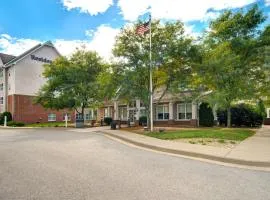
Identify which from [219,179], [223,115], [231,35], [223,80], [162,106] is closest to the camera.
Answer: [219,179]

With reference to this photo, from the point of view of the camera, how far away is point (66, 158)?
10336 mm

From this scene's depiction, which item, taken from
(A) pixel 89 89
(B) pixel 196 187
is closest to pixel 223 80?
(A) pixel 89 89

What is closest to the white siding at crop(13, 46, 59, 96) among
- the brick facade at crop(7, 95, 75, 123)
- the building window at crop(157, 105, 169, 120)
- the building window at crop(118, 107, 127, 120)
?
the brick facade at crop(7, 95, 75, 123)

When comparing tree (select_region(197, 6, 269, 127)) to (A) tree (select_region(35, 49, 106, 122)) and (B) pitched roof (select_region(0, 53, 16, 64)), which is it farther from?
(B) pitched roof (select_region(0, 53, 16, 64))

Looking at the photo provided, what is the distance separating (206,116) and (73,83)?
51.5 ft

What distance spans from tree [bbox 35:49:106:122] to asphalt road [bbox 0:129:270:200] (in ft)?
72.1

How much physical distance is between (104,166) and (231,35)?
66.2ft

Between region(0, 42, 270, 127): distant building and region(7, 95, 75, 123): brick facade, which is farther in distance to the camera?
region(7, 95, 75, 123): brick facade

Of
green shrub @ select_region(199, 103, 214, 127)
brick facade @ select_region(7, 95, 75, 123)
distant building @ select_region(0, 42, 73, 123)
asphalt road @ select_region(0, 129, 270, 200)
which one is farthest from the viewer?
distant building @ select_region(0, 42, 73, 123)

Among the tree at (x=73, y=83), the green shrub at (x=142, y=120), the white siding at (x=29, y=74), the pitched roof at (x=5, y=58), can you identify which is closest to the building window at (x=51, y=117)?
the white siding at (x=29, y=74)

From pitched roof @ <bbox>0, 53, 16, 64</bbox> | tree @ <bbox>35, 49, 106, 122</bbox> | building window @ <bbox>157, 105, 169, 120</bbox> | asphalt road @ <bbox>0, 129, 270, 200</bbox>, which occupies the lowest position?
asphalt road @ <bbox>0, 129, 270, 200</bbox>

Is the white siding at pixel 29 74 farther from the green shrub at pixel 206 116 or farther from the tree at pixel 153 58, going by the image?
the green shrub at pixel 206 116

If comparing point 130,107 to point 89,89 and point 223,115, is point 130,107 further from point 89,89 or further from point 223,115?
point 223,115

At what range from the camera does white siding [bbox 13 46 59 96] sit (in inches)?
1698
